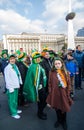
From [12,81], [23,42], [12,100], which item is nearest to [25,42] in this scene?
[23,42]

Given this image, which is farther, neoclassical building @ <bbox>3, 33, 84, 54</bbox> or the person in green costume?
neoclassical building @ <bbox>3, 33, 84, 54</bbox>

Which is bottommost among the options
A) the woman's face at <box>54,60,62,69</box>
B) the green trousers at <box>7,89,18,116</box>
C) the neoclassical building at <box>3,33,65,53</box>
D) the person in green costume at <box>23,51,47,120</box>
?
the green trousers at <box>7,89,18,116</box>

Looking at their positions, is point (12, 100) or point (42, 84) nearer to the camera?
point (42, 84)

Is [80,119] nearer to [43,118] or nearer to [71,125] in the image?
[71,125]

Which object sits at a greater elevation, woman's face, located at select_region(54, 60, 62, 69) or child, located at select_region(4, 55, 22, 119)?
woman's face, located at select_region(54, 60, 62, 69)

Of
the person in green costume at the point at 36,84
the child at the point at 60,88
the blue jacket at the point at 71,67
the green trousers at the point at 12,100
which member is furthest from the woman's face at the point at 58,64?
the blue jacket at the point at 71,67

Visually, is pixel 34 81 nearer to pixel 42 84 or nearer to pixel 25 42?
pixel 42 84

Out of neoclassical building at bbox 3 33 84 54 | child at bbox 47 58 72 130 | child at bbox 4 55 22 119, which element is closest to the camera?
child at bbox 47 58 72 130

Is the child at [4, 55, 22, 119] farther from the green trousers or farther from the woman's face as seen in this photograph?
the woman's face

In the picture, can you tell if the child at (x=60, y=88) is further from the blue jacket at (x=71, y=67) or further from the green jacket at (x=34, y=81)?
the blue jacket at (x=71, y=67)

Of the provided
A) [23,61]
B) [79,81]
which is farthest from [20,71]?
[79,81]

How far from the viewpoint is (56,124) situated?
4.25m

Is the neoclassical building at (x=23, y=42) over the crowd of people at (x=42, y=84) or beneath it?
over

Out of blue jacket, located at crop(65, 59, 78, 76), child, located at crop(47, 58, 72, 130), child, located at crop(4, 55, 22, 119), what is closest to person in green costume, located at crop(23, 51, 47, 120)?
child, located at crop(4, 55, 22, 119)
